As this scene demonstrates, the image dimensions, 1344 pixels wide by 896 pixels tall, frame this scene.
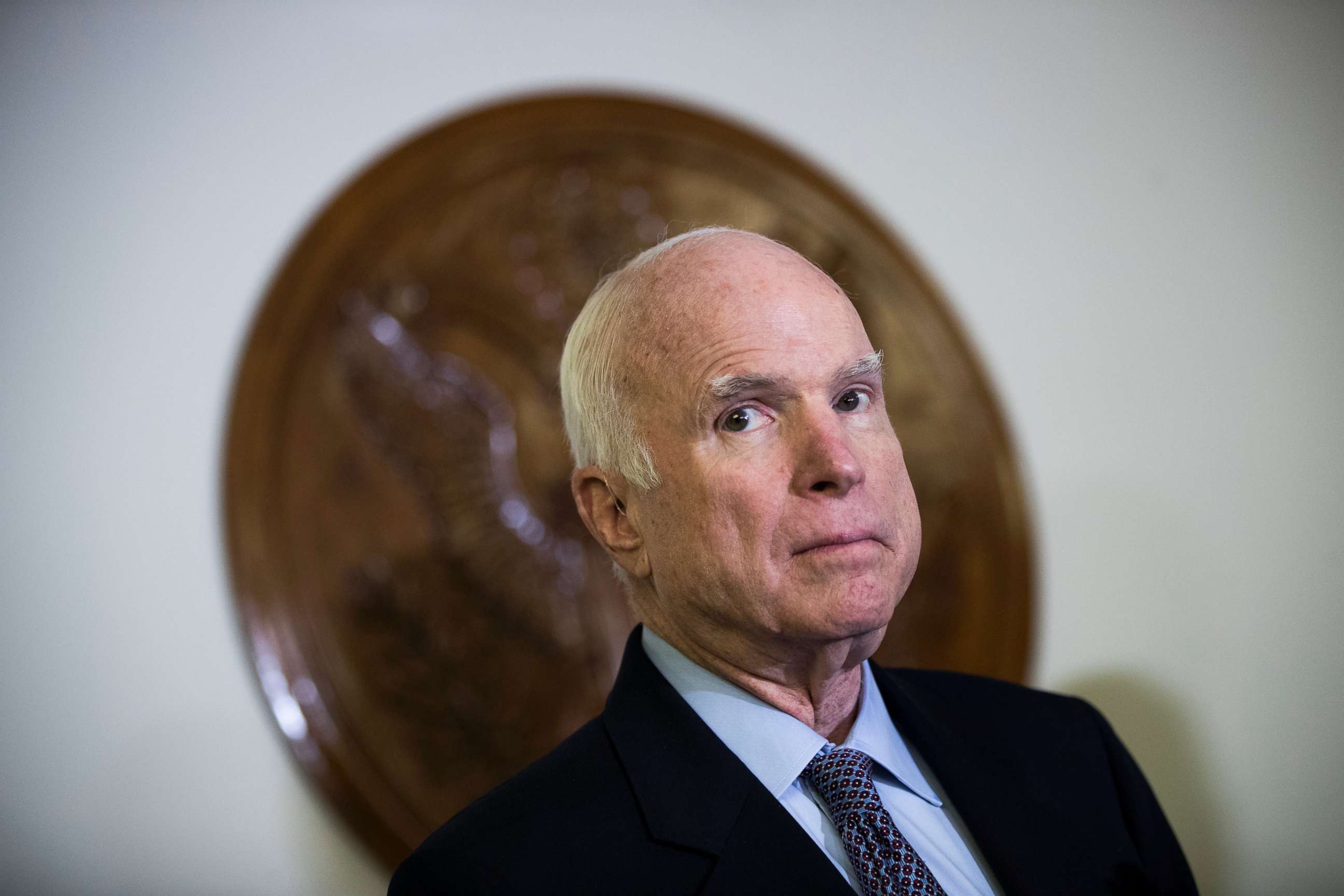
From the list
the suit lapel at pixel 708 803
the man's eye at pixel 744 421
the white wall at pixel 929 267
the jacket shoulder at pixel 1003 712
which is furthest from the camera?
the white wall at pixel 929 267

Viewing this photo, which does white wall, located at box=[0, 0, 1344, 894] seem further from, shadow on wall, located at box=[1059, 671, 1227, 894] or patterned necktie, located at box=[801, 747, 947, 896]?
patterned necktie, located at box=[801, 747, 947, 896]

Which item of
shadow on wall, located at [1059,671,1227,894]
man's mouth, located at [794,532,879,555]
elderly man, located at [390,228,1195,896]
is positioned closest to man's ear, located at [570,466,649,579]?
elderly man, located at [390,228,1195,896]

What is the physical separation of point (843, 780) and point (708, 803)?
150mm

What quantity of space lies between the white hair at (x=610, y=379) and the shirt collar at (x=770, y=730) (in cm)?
23

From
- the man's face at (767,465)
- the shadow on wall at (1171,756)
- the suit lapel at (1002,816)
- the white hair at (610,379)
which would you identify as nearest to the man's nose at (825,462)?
the man's face at (767,465)

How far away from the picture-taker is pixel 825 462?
997mm

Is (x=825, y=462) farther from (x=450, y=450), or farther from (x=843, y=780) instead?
(x=450, y=450)

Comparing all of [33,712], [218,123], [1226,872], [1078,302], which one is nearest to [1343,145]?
[1078,302]

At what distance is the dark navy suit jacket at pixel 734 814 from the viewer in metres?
0.96

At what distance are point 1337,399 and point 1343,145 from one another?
0.71 metres

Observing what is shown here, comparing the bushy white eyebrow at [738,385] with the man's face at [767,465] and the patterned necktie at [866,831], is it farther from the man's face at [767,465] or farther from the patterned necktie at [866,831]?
the patterned necktie at [866,831]

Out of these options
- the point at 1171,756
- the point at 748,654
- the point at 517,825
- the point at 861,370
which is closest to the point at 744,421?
the point at 861,370

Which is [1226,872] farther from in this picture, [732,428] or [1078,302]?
[732,428]

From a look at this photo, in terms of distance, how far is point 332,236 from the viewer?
182cm
